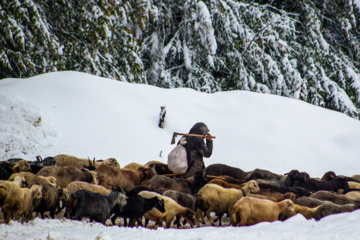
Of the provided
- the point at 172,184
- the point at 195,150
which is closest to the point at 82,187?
the point at 172,184

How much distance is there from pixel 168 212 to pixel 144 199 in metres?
0.40

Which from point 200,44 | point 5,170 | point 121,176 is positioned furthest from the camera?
point 200,44

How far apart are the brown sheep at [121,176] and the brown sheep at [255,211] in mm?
2800

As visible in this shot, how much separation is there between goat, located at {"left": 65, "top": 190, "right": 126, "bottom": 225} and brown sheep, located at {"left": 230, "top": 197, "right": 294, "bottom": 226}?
1623 mm

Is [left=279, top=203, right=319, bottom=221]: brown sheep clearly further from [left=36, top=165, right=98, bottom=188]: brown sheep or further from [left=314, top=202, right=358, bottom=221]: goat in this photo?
[left=36, top=165, right=98, bottom=188]: brown sheep

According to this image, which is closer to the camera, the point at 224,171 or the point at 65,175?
the point at 65,175

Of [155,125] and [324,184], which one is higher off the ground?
[155,125]

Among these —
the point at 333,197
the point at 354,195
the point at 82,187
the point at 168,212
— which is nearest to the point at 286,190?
the point at 333,197

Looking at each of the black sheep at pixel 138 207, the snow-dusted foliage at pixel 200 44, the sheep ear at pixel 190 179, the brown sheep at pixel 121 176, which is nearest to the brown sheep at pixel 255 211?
the black sheep at pixel 138 207

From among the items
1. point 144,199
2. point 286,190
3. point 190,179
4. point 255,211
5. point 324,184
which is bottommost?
point 144,199

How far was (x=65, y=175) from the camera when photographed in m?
8.43

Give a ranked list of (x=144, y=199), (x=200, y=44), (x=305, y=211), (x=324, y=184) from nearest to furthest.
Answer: (x=144, y=199) → (x=305, y=211) → (x=324, y=184) → (x=200, y=44)

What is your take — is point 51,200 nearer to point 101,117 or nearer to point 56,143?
point 56,143

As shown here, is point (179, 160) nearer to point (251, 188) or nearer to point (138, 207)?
point (251, 188)
